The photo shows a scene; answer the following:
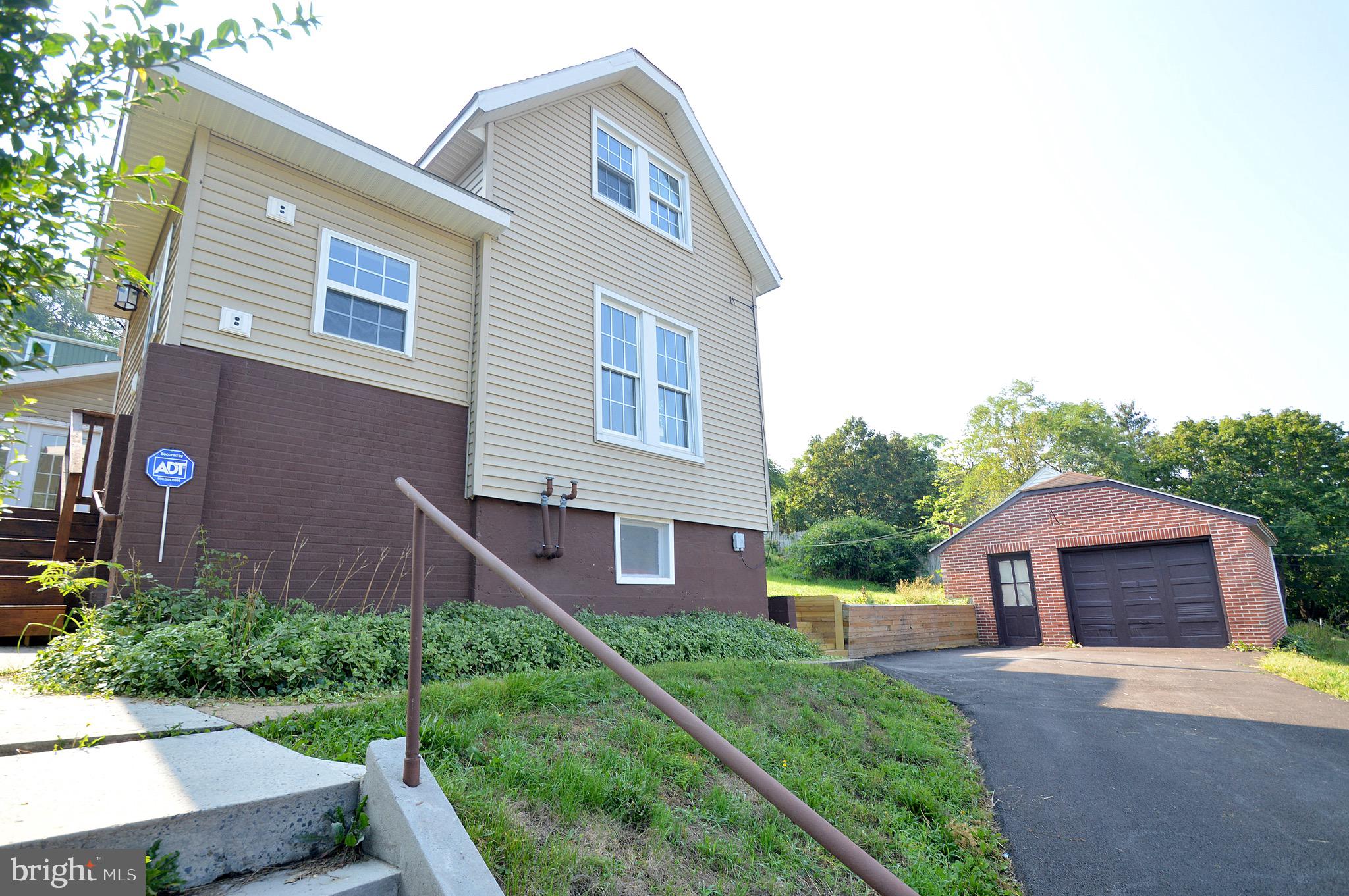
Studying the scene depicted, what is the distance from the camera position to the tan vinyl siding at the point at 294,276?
19.8 ft

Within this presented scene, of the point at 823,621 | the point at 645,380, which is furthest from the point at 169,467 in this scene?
the point at 823,621

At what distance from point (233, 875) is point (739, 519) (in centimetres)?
870

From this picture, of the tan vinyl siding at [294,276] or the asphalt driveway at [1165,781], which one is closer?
the asphalt driveway at [1165,781]

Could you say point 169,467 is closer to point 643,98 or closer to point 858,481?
point 643,98

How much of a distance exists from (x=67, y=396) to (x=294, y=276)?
899 cm

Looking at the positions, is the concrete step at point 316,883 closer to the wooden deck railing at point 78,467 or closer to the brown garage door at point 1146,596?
the wooden deck railing at point 78,467

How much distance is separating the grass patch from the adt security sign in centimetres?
914

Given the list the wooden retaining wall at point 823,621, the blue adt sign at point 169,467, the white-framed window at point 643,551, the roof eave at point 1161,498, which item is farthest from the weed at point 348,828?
the roof eave at point 1161,498

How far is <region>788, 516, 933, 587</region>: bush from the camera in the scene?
85.7 ft

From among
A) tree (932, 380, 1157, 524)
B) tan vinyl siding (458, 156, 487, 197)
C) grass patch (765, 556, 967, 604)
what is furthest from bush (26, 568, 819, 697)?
tree (932, 380, 1157, 524)

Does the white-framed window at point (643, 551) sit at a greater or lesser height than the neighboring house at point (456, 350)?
lesser

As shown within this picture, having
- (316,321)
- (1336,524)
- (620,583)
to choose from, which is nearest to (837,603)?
(620,583)

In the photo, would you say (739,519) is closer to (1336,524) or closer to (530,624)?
(530,624)

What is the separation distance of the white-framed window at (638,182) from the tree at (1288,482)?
85.3ft
